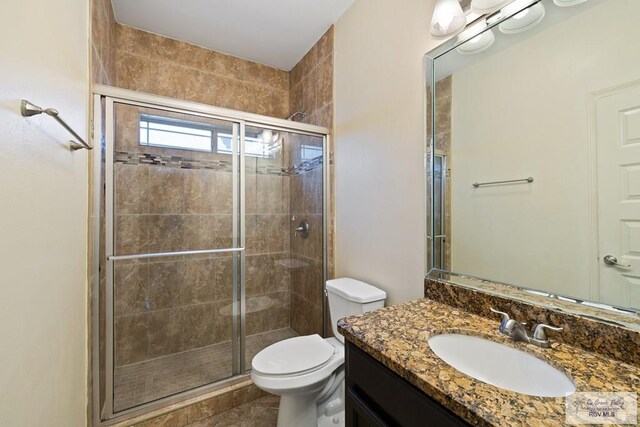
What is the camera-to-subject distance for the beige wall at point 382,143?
4.31 ft

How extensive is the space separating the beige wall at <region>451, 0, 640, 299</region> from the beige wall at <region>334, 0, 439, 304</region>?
21 cm

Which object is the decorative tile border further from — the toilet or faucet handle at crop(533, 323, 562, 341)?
faucet handle at crop(533, 323, 562, 341)

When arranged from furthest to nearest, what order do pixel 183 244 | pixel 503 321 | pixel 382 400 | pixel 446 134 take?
1. pixel 183 244
2. pixel 446 134
3. pixel 503 321
4. pixel 382 400

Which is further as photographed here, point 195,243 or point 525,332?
point 195,243

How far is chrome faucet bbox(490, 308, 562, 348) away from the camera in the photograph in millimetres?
786

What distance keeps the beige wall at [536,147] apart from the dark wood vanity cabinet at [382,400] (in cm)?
59

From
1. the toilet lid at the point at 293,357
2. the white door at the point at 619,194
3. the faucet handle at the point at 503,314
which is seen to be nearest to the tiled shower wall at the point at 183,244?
the toilet lid at the point at 293,357

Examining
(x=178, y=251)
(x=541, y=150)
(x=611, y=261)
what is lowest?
(x=178, y=251)

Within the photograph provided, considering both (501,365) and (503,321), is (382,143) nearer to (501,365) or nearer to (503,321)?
(503,321)

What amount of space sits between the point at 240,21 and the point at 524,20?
1775mm

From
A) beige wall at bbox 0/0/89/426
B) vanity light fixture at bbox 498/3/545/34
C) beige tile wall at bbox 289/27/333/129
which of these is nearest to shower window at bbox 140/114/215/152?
beige wall at bbox 0/0/89/426

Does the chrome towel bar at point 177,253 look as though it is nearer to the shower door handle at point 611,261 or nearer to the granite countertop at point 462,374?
the granite countertop at point 462,374

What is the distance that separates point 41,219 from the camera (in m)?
0.78

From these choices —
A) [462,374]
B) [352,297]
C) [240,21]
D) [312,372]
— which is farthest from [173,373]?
[240,21]
